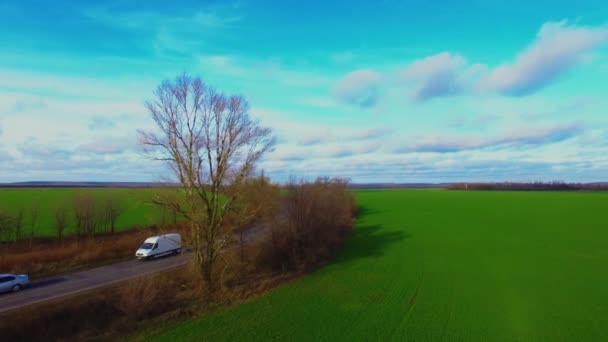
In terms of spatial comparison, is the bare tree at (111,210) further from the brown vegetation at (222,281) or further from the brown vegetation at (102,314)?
the brown vegetation at (102,314)

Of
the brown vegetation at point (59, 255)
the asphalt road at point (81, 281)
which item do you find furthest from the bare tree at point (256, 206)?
the brown vegetation at point (59, 255)

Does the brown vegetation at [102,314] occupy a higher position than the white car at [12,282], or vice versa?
the white car at [12,282]

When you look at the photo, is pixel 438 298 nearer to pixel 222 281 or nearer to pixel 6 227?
pixel 222 281

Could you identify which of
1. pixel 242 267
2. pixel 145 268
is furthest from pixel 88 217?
pixel 242 267

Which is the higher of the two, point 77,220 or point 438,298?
point 77,220

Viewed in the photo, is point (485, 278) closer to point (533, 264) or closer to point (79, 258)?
point (533, 264)

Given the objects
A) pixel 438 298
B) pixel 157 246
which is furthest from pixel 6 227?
pixel 438 298
